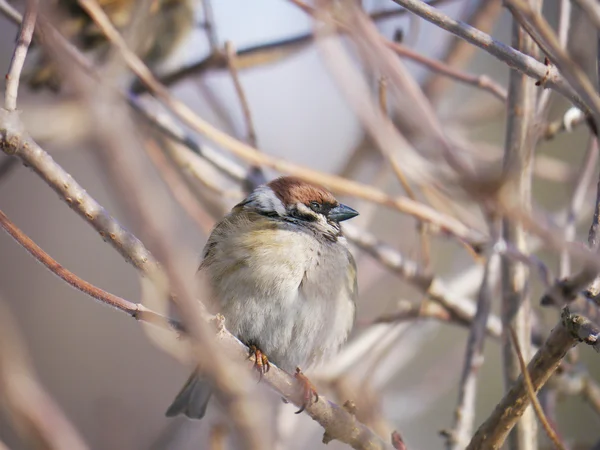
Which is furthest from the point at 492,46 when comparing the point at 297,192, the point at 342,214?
the point at 297,192

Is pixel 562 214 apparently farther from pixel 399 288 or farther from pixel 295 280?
pixel 295 280

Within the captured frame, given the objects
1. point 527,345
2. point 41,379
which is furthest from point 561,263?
point 41,379

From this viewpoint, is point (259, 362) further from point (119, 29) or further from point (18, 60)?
point (119, 29)

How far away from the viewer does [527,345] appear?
2.78m

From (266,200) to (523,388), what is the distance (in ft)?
6.48

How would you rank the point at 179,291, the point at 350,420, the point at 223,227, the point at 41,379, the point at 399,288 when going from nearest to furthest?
the point at 179,291
the point at 350,420
the point at 223,227
the point at 399,288
the point at 41,379

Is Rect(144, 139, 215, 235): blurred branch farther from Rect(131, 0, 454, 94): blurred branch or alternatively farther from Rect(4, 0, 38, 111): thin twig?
Rect(4, 0, 38, 111): thin twig

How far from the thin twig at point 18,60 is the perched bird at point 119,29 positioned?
1783 millimetres

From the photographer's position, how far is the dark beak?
3.74 m

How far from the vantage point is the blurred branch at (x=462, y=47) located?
416 cm

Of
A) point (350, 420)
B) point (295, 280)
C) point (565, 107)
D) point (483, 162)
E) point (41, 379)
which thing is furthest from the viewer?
point (41, 379)

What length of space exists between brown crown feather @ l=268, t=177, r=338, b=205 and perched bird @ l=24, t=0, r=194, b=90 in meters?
0.99

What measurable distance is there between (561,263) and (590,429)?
4.63m

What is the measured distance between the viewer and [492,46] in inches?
76.0
